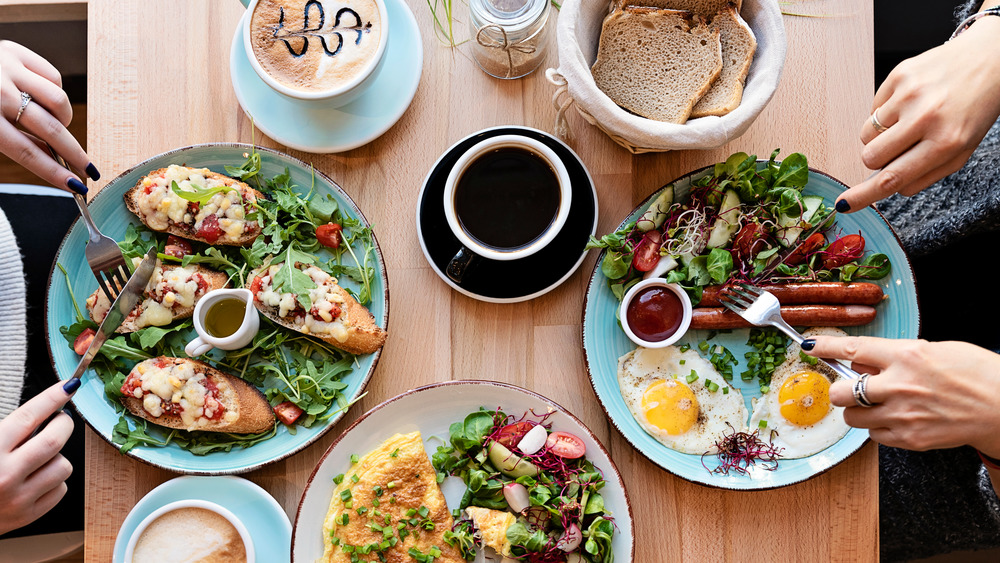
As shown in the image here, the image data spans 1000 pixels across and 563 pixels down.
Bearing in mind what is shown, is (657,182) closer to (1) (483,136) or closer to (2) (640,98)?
(2) (640,98)

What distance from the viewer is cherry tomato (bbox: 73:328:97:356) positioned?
6.26 feet

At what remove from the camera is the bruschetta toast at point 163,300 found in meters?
1.91

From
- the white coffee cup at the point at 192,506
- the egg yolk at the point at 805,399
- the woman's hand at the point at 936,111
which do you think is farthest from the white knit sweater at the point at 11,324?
the woman's hand at the point at 936,111

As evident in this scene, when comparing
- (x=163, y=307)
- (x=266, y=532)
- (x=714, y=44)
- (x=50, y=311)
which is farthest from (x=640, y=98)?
(x=50, y=311)

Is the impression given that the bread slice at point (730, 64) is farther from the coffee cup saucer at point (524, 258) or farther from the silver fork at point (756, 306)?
the silver fork at point (756, 306)

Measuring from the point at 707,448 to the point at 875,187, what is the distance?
2.86 feet

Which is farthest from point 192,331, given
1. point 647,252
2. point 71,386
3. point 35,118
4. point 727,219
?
point 727,219

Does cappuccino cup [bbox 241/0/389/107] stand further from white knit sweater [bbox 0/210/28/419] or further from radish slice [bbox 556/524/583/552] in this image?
radish slice [bbox 556/524/583/552]

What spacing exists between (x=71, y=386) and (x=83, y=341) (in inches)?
7.1

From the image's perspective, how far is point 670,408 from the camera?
191 centimetres

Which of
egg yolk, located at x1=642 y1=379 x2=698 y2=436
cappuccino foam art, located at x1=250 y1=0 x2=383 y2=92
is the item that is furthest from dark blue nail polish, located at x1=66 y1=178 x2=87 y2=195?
egg yolk, located at x1=642 y1=379 x2=698 y2=436

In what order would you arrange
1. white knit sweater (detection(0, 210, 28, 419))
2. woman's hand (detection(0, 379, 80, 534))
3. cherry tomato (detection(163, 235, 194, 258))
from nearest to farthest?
woman's hand (detection(0, 379, 80, 534)), cherry tomato (detection(163, 235, 194, 258)), white knit sweater (detection(0, 210, 28, 419))

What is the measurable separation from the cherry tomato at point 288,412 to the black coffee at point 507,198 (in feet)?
2.43

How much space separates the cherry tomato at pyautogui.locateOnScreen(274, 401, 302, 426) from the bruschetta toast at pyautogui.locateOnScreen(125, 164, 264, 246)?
515 millimetres
